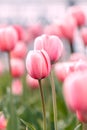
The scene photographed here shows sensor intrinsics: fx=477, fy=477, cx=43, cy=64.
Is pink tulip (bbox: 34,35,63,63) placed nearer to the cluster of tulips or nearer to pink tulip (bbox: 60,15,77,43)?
the cluster of tulips

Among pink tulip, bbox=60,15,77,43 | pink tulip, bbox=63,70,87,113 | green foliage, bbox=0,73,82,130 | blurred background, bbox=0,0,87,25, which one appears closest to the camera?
pink tulip, bbox=63,70,87,113

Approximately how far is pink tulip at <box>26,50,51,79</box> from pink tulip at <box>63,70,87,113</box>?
26 centimetres

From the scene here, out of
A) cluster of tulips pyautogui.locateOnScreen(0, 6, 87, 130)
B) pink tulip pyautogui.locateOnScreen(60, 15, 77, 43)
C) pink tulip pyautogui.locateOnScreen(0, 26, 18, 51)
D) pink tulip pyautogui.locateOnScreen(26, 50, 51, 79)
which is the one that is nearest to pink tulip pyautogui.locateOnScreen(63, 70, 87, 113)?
cluster of tulips pyautogui.locateOnScreen(0, 6, 87, 130)

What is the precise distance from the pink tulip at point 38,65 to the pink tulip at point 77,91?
0.26 meters

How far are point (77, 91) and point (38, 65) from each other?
0.29 meters

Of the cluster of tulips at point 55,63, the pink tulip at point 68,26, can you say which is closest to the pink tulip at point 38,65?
the cluster of tulips at point 55,63

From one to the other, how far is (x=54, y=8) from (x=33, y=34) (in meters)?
4.77

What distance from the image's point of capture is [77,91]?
577 mm

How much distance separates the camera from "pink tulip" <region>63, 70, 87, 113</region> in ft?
1.88

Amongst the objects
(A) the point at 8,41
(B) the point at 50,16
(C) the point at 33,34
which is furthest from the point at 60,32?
(B) the point at 50,16

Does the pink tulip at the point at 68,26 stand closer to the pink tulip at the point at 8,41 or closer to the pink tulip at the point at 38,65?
the pink tulip at the point at 8,41

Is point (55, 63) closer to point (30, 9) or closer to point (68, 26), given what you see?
point (68, 26)

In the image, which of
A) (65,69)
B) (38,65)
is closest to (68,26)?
(65,69)

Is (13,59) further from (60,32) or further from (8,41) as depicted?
(8,41)
